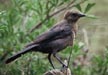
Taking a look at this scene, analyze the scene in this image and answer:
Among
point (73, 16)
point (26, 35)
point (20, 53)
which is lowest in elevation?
point (26, 35)

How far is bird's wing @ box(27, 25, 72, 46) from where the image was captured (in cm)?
689

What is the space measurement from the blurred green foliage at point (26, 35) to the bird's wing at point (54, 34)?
33 centimetres

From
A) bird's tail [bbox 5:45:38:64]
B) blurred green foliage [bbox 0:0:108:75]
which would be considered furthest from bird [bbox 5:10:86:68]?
blurred green foliage [bbox 0:0:108:75]

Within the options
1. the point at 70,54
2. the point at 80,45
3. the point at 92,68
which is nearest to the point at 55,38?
the point at 70,54

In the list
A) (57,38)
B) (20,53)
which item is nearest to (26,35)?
(57,38)

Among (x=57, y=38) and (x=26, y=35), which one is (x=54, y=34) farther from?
(x=26, y=35)

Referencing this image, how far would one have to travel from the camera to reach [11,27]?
24.3 ft

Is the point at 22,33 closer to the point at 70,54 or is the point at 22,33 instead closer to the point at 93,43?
the point at 70,54

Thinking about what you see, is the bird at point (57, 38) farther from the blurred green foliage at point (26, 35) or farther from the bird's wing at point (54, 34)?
the blurred green foliage at point (26, 35)

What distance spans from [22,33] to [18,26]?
0.67ft

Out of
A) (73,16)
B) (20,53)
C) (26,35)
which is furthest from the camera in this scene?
(26,35)

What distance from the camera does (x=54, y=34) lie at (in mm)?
7012

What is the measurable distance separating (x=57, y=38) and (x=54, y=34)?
0.08m

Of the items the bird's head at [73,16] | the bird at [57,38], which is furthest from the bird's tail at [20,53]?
the bird's head at [73,16]
